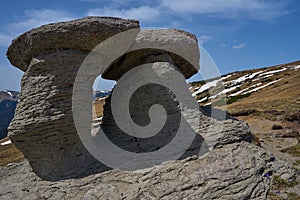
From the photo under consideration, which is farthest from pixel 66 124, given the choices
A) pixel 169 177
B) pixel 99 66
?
pixel 169 177

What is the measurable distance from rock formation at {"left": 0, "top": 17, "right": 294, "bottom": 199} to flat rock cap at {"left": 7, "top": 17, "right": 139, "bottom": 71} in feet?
0.10

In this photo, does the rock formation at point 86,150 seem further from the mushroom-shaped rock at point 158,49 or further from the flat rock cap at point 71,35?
the mushroom-shaped rock at point 158,49

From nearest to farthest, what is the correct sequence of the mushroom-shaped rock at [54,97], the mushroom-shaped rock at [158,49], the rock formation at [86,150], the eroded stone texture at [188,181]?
1. the eroded stone texture at [188,181]
2. the rock formation at [86,150]
3. the mushroom-shaped rock at [54,97]
4. the mushroom-shaped rock at [158,49]

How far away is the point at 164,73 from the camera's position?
993 cm

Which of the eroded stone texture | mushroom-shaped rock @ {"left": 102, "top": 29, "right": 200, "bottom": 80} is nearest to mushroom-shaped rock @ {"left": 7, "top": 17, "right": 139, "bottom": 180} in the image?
the eroded stone texture

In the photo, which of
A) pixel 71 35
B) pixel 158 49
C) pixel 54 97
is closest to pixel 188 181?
pixel 54 97

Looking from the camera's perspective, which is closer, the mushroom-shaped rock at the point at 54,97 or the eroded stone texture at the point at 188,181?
the eroded stone texture at the point at 188,181

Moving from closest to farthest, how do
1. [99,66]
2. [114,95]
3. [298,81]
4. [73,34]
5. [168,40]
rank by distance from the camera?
[73,34]
[99,66]
[168,40]
[114,95]
[298,81]

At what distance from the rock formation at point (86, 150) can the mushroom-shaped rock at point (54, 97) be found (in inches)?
1.2

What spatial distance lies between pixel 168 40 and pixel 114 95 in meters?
3.16

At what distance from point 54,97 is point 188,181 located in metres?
4.89

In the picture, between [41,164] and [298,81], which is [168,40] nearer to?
[41,164]

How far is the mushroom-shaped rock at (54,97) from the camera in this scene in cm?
847

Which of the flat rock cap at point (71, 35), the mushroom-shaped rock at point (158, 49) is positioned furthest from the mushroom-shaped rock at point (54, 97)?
the mushroom-shaped rock at point (158, 49)
